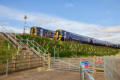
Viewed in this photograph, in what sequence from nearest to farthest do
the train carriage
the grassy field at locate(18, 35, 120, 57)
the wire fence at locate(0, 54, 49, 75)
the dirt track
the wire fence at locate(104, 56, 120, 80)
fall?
the wire fence at locate(104, 56, 120, 80) → the dirt track → the wire fence at locate(0, 54, 49, 75) → the grassy field at locate(18, 35, 120, 57) → the train carriage

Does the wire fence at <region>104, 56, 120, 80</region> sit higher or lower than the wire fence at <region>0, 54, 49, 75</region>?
higher

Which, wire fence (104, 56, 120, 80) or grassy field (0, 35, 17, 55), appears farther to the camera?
grassy field (0, 35, 17, 55)

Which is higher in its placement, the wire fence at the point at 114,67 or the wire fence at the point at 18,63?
the wire fence at the point at 114,67

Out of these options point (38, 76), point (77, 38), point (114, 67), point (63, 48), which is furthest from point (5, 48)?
point (77, 38)

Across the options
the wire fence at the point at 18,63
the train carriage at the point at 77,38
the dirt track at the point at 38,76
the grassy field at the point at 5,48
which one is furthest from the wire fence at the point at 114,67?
the train carriage at the point at 77,38

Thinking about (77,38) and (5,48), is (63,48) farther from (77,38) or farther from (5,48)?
(5,48)

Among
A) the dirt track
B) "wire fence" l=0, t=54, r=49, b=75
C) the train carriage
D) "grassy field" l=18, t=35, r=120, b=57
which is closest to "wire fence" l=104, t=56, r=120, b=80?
the dirt track

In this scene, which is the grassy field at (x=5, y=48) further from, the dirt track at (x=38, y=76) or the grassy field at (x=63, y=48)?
the grassy field at (x=63, y=48)

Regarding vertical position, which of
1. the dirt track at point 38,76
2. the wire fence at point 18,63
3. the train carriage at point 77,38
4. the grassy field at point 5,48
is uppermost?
the train carriage at point 77,38

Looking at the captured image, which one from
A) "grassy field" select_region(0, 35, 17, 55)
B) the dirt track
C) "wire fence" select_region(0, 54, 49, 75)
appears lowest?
the dirt track

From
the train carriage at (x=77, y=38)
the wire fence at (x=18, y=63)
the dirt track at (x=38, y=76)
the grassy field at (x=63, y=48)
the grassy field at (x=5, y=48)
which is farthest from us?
the train carriage at (x=77, y=38)

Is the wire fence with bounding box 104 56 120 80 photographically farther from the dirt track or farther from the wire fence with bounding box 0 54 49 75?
the wire fence with bounding box 0 54 49 75

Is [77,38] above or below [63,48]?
above

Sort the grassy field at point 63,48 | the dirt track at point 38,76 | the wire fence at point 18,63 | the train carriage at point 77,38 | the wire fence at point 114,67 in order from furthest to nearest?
1. the train carriage at point 77,38
2. the grassy field at point 63,48
3. the wire fence at point 18,63
4. the dirt track at point 38,76
5. the wire fence at point 114,67
